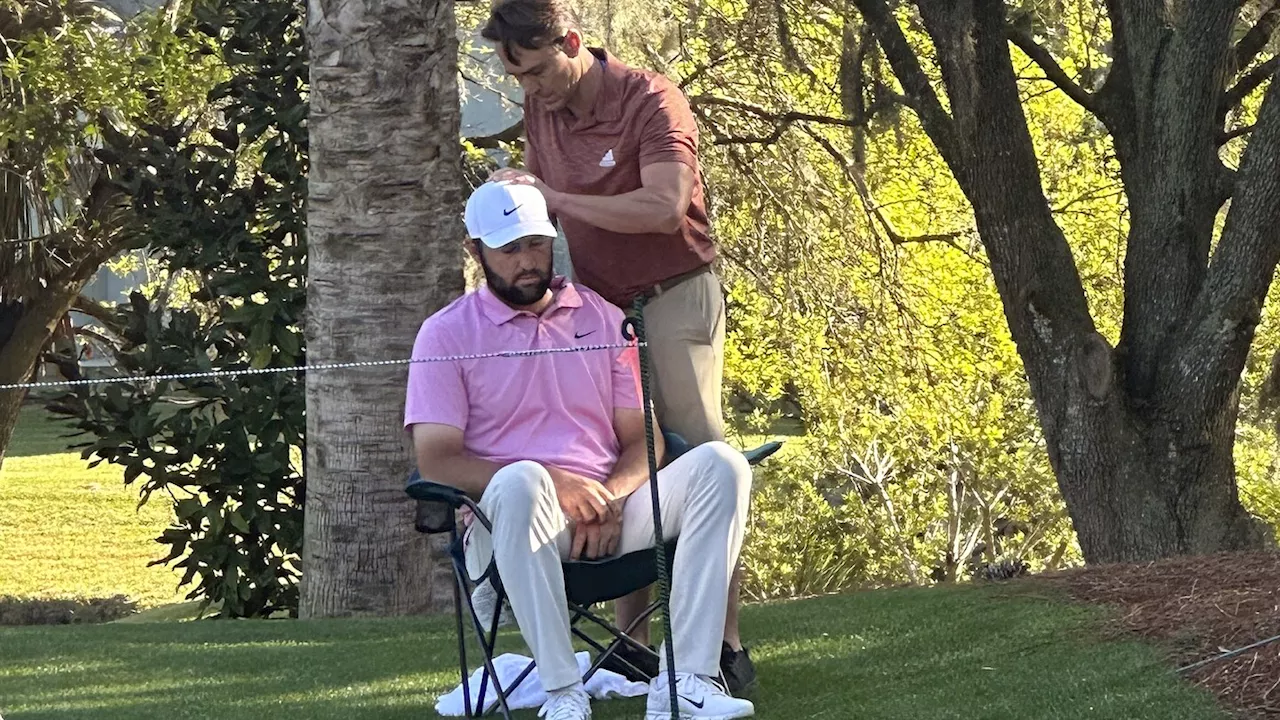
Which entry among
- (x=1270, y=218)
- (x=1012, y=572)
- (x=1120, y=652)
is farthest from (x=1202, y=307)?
(x=1120, y=652)

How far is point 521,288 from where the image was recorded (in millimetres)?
3818

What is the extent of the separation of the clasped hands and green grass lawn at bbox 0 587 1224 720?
0.47m

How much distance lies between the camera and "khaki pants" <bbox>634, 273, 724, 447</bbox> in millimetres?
4047

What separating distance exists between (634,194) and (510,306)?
1.25 feet

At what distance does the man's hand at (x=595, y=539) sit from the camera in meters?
3.65

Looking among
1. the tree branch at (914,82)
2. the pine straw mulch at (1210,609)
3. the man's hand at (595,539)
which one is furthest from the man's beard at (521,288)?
the tree branch at (914,82)

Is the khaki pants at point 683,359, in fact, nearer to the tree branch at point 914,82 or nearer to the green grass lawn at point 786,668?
the green grass lawn at point 786,668

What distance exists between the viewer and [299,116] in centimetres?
774

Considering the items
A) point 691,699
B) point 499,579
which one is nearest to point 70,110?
point 499,579

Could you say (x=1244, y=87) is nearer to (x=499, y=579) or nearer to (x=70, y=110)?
(x=499, y=579)

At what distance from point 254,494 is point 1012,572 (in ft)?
12.6

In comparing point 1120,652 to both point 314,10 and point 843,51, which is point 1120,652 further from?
point 843,51

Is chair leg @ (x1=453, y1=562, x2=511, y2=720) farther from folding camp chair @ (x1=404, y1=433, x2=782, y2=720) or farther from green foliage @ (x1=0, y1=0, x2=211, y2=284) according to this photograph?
green foliage @ (x1=0, y1=0, x2=211, y2=284)

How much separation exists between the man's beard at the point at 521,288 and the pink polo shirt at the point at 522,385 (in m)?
0.04
